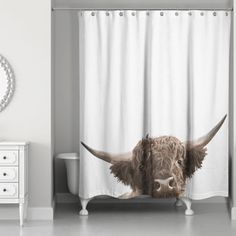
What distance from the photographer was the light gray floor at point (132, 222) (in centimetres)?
496

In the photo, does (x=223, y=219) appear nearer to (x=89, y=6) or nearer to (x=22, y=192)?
(x=22, y=192)

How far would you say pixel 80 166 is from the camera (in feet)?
19.0

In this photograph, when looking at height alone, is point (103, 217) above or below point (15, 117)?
below

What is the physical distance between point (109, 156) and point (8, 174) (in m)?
1.11

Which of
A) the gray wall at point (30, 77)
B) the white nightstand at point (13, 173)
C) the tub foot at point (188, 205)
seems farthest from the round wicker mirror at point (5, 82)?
the tub foot at point (188, 205)

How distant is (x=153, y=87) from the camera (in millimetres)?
5766

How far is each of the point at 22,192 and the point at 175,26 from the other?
7.55 feet

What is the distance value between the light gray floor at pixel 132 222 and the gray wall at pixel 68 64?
0.71 meters

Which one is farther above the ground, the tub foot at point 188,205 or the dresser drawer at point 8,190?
the dresser drawer at point 8,190

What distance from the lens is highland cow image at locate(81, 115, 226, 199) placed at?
5711 mm

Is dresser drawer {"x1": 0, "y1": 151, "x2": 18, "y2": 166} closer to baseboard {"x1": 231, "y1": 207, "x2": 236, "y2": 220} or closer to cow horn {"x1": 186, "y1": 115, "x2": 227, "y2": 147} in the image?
cow horn {"x1": 186, "y1": 115, "x2": 227, "y2": 147}

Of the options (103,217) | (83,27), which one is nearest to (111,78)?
(83,27)

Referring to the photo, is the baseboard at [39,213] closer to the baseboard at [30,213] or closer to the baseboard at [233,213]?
the baseboard at [30,213]

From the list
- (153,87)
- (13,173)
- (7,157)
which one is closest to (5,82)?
(7,157)
